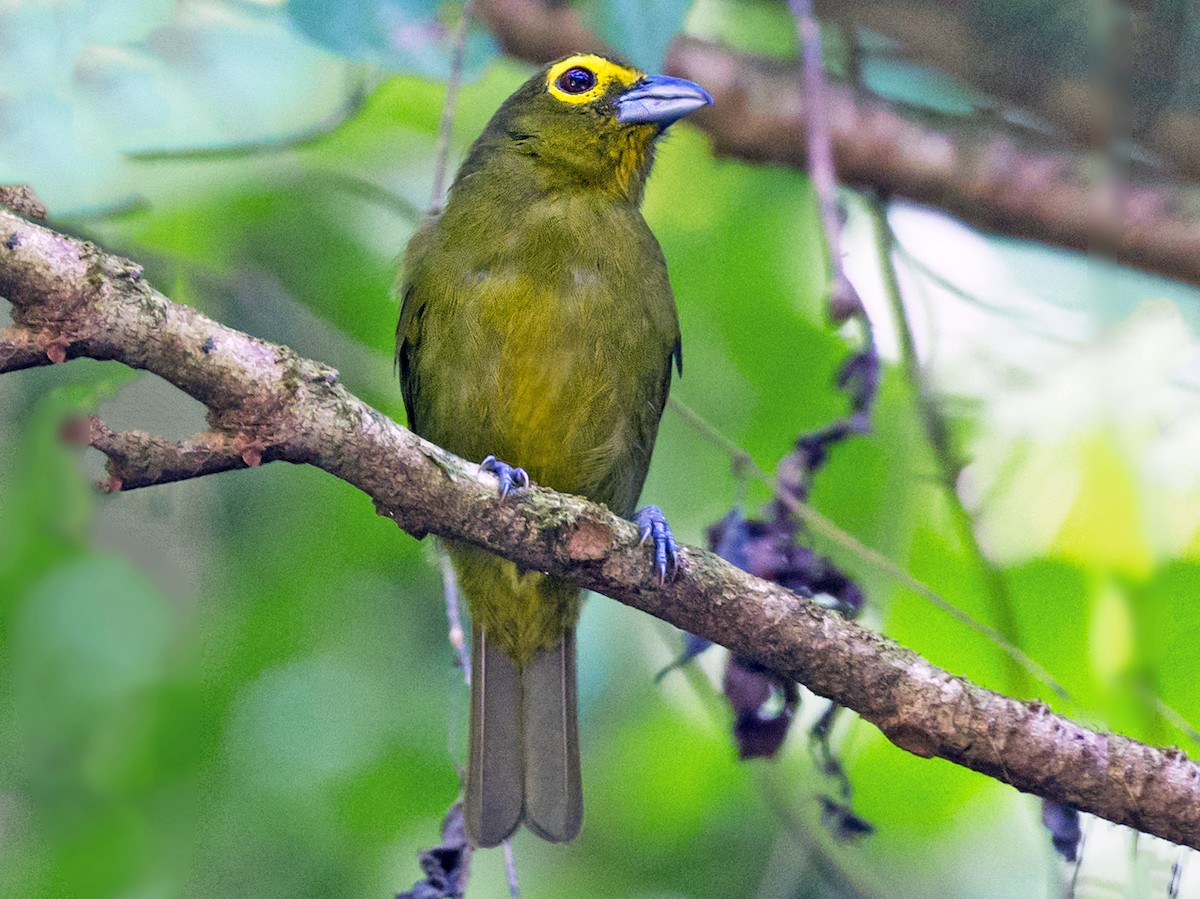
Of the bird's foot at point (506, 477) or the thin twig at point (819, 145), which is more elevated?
the thin twig at point (819, 145)

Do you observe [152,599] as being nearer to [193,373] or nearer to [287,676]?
[287,676]

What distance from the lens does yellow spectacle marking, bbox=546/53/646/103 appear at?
2541 mm

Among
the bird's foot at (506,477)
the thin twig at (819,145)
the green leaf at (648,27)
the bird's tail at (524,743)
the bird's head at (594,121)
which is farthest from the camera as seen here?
the green leaf at (648,27)

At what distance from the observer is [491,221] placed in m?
2.36

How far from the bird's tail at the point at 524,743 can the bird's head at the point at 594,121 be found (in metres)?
0.90

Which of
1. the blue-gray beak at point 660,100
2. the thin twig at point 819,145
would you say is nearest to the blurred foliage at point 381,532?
the blue-gray beak at point 660,100

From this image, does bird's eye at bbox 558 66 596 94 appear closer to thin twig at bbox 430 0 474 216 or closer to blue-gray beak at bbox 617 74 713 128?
blue-gray beak at bbox 617 74 713 128

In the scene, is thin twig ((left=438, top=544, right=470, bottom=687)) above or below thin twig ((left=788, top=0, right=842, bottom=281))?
below

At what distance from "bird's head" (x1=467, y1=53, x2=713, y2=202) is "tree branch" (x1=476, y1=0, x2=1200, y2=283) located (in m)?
0.69

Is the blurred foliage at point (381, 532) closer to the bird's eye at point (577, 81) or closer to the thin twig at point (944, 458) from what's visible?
the thin twig at point (944, 458)

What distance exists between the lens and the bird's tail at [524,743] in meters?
2.36

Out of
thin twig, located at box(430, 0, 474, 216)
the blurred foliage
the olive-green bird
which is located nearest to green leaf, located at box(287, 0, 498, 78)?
the blurred foliage

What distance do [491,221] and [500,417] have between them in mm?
379

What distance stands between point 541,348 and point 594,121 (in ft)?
1.85
